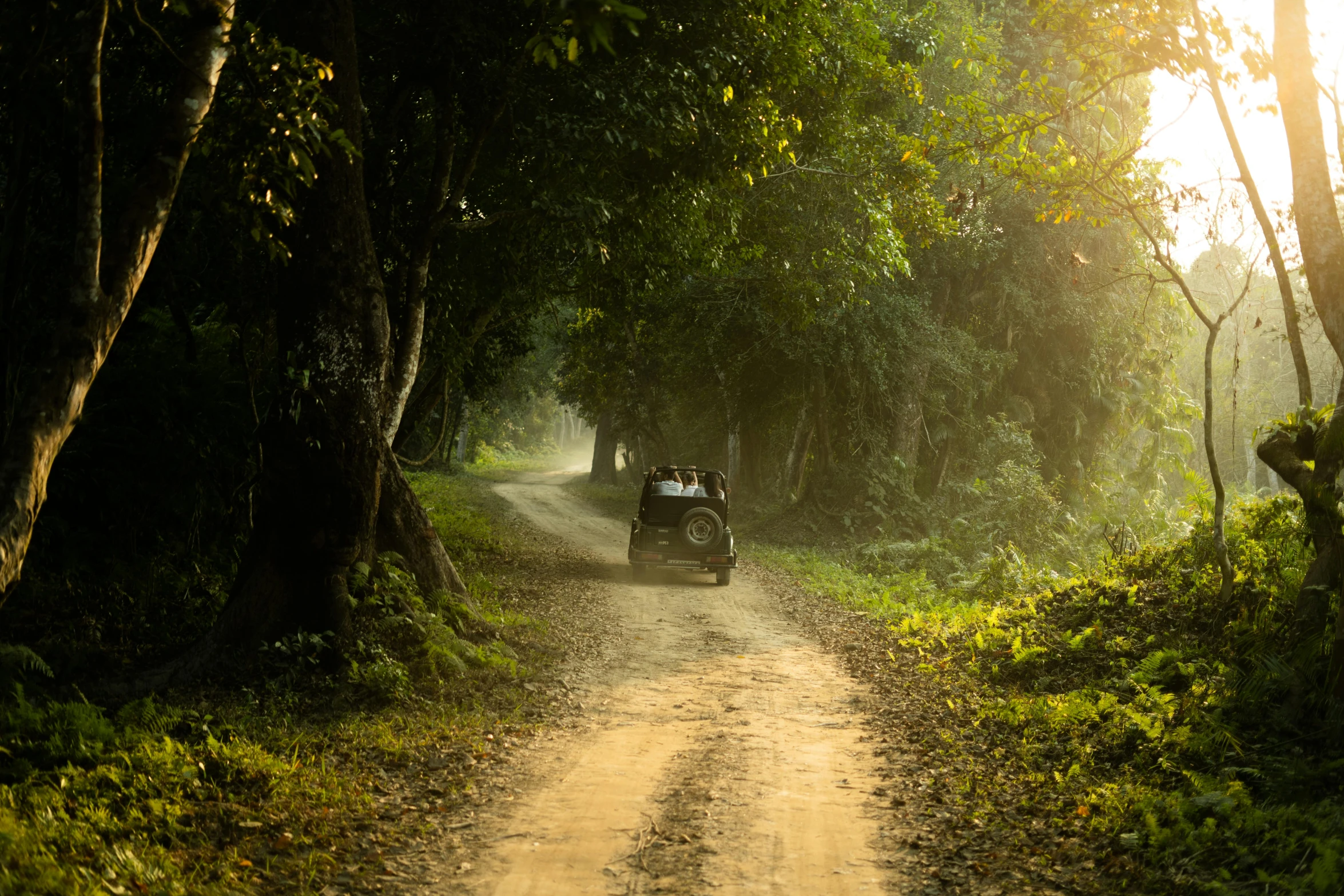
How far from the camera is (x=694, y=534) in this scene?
1587 cm

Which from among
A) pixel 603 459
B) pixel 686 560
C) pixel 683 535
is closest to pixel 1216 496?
pixel 683 535

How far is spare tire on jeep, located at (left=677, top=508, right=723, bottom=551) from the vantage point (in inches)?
624

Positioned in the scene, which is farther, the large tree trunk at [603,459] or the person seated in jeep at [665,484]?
the large tree trunk at [603,459]

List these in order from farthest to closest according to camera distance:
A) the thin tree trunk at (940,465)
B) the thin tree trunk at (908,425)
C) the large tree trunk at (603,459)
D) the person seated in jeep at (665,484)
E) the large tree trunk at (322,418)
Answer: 1. the large tree trunk at (603,459)
2. the thin tree trunk at (940,465)
3. the thin tree trunk at (908,425)
4. the person seated in jeep at (665,484)
5. the large tree trunk at (322,418)

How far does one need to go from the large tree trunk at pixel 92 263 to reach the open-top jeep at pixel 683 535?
1109 cm

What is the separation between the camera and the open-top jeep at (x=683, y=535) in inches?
625

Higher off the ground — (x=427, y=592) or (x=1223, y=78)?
(x=1223, y=78)

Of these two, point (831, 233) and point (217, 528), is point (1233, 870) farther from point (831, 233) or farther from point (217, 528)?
point (831, 233)

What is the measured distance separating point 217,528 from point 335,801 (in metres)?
5.76

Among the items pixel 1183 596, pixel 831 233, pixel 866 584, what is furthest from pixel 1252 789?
pixel 831 233

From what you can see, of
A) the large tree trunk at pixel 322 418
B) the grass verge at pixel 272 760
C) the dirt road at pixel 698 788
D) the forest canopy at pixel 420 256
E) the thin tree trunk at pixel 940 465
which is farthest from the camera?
the thin tree trunk at pixel 940 465

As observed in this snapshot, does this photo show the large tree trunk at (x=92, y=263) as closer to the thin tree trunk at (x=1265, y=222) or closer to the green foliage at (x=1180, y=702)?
the green foliage at (x=1180, y=702)

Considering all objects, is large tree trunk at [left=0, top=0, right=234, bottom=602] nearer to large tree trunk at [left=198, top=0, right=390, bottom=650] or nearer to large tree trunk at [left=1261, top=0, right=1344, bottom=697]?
large tree trunk at [left=198, top=0, right=390, bottom=650]

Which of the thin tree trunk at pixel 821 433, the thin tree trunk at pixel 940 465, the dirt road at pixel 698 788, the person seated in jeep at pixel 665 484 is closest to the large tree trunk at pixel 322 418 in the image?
the dirt road at pixel 698 788
